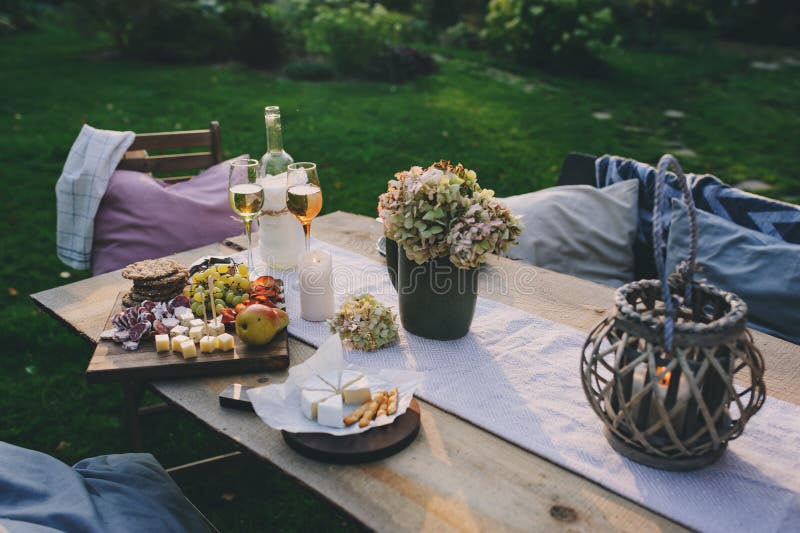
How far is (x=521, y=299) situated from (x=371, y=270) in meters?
0.50

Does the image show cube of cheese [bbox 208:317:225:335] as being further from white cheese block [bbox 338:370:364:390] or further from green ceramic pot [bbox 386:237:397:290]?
green ceramic pot [bbox 386:237:397:290]

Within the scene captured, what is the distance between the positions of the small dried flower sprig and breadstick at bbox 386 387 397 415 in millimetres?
274

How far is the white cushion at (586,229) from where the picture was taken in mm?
2902

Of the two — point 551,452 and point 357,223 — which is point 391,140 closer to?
point 357,223

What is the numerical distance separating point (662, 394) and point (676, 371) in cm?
6

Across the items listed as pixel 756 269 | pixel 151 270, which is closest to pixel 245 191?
Answer: pixel 151 270

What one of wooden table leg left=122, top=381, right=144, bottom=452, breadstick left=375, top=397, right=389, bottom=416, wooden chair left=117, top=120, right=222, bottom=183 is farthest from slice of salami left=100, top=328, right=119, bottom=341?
wooden chair left=117, top=120, right=222, bottom=183

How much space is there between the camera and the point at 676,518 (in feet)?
3.80

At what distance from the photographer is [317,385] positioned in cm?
142

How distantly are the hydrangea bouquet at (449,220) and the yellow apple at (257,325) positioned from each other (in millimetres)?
361

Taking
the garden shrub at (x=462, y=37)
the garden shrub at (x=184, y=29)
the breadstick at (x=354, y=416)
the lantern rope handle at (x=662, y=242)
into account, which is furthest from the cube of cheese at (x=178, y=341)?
the garden shrub at (x=462, y=37)

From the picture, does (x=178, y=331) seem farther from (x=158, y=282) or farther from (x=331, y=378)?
(x=331, y=378)

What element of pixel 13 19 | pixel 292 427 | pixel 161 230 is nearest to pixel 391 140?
pixel 161 230

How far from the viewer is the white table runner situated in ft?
3.94
